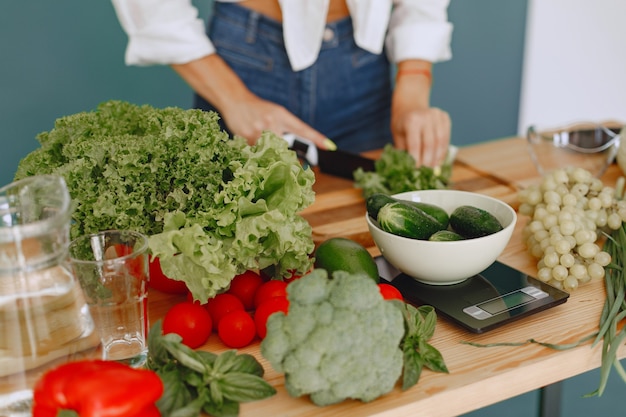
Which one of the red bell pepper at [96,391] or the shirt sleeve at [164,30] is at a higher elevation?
the shirt sleeve at [164,30]

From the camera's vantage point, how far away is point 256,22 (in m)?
1.84

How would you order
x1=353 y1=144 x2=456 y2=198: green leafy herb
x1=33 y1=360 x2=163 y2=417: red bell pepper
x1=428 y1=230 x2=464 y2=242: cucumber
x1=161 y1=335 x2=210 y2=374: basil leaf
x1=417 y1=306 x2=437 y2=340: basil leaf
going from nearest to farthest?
x1=33 y1=360 x2=163 y2=417: red bell pepper
x1=161 y1=335 x2=210 y2=374: basil leaf
x1=417 y1=306 x2=437 y2=340: basil leaf
x1=428 y1=230 x2=464 y2=242: cucumber
x1=353 y1=144 x2=456 y2=198: green leafy herb

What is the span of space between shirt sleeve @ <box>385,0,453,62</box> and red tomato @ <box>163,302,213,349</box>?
1.15 metres

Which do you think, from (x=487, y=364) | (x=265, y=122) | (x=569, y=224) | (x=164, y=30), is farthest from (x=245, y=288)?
(x=164, y=30)

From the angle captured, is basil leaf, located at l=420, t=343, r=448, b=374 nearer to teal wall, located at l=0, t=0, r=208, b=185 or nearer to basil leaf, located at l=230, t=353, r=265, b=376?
basil leaf, located at l=230, t=353, r=265, b=376

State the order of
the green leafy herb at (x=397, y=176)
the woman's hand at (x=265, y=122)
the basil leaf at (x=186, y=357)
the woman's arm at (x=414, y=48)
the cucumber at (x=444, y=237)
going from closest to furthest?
the basil leaf at (x=186, y=357), the cucumber at (x=444, y=237), the green leafy herb at (x=397, y=176), the woman's hand at (x=265, y=122), the woman's arm at (x=414, y=48)

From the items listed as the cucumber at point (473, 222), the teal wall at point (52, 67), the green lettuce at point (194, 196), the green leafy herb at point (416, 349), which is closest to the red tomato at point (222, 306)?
the green lettuce at point (194, 196)

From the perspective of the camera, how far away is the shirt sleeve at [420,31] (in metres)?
1.87

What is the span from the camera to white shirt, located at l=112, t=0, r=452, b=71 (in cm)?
167

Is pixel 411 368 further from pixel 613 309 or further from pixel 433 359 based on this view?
pixel 613 309

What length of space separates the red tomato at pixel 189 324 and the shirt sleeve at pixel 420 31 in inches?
45.3

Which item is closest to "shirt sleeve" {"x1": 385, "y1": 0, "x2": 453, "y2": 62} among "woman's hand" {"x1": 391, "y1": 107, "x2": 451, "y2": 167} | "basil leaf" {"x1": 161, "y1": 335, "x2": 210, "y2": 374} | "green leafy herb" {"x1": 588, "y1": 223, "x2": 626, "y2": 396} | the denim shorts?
the denim shorts

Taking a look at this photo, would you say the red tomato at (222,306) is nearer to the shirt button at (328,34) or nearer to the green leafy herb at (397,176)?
the green leafy herb at (397,176)

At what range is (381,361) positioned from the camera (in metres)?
0.79
